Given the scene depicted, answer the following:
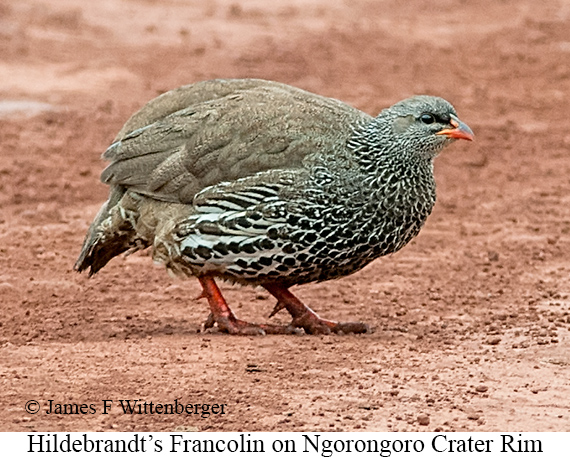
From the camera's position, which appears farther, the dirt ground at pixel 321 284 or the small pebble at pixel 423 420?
the dirt ground at pixel 321 284

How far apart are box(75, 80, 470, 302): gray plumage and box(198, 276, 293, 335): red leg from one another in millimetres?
171

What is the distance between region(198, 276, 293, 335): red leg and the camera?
9.18 m

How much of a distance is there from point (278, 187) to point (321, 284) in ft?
7.24

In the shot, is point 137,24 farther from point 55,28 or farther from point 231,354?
point 231,354

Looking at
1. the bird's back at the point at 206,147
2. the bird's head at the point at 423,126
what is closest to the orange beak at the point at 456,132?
Result: the bird's head at the point at 423,126

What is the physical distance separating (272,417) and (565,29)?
15.1 meters

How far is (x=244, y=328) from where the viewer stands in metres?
9.20

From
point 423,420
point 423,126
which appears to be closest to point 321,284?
point 423,126

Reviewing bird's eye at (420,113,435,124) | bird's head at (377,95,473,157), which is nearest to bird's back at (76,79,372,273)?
bird's head at (377,95,473,157)

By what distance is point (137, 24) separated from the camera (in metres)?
19.7

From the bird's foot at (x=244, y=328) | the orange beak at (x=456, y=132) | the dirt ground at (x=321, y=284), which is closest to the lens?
the dirt ground at (x=321, y=284)

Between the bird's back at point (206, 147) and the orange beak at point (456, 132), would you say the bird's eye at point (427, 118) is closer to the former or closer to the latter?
the orange beak at point (456, 132)

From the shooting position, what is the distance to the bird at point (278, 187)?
8.84m

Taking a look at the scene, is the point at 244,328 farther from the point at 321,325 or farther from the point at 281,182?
the point at 281,182
